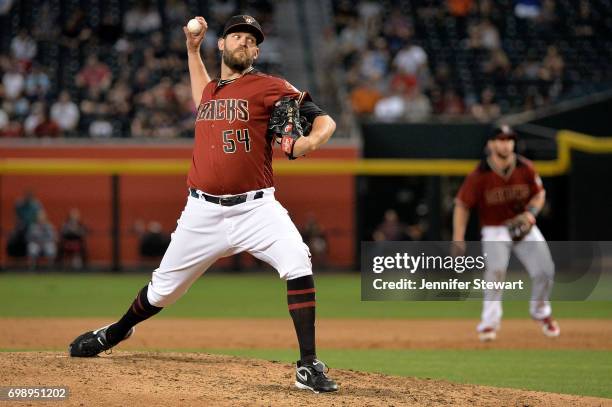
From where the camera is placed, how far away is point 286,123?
543 cm

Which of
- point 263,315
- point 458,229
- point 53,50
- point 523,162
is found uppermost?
point 53,50

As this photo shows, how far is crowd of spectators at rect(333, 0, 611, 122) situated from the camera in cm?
1867

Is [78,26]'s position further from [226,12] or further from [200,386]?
[200,386]

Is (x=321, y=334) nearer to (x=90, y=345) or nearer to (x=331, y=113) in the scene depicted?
(x=90, y=345)

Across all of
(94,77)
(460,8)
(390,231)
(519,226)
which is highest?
(460,8)

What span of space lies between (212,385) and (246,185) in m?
1.11

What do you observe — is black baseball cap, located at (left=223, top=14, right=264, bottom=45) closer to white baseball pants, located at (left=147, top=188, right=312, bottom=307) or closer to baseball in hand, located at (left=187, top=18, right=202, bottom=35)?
baseball in hand, located at (left=187, top=18, right=202, bottom=35)

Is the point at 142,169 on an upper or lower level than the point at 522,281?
upper

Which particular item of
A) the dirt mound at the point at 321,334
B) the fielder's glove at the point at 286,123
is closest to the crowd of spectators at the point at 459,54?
the dirt mound at the point at 321,334

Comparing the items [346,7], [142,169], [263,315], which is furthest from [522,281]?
[346,7]

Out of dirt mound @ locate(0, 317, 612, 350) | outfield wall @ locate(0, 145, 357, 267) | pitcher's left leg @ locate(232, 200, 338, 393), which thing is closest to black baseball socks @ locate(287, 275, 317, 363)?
pitcher's left leg @ locate(232, 200, 338, 393)

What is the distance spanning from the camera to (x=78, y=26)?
63.5 feet

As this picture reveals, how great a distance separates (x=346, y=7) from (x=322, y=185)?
15.7 ft

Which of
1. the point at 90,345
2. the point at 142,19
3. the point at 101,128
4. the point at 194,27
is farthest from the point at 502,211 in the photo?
the point at 142,19
